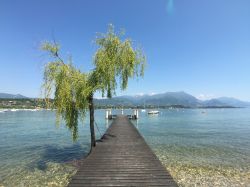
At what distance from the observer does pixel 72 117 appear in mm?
17219

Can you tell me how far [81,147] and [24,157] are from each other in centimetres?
582

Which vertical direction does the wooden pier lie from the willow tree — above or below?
below

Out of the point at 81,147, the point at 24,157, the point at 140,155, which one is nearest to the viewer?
the point at 140,155

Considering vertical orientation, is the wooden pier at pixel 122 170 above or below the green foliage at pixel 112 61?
below

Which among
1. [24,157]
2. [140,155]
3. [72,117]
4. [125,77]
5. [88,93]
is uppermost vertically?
[125,77]

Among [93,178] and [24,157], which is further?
[24,157]

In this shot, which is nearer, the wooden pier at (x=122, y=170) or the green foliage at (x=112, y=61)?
the wooden pier at (x=122, y=170)

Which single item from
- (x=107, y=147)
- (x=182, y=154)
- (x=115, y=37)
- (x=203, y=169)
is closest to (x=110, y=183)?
(x=107, y=147)

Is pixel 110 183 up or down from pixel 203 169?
up

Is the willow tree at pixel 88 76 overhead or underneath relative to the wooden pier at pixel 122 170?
overhead

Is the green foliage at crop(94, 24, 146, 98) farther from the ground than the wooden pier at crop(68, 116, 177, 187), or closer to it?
farther from the ground

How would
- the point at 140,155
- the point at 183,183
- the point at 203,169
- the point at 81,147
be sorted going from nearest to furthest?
the point at 183,183 → the point at 140,155 → the point at 203,169 → the point at 81,147

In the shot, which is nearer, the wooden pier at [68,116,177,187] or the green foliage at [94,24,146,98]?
the wooden pier at [68,116,177,187]

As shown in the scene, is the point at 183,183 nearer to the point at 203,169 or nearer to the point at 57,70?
the point at 203,169
